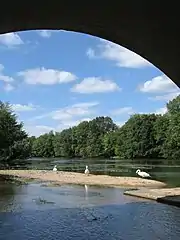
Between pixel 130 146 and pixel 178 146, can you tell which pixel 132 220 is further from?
pixel 130 146

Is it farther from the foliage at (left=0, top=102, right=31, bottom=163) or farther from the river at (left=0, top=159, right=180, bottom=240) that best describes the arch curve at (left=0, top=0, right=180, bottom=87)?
the foliage at (left=0, top=102, right=31, bottom=163)

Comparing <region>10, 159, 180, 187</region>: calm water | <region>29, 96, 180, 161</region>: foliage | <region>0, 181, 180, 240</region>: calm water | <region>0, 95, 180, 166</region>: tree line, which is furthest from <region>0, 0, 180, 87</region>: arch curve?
<region>29, 96, 180, 161</region>: foliage

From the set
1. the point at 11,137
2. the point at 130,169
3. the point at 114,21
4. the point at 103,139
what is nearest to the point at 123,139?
the point at 103,139

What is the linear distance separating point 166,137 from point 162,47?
6338 cm

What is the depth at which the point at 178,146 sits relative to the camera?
63.0 metres

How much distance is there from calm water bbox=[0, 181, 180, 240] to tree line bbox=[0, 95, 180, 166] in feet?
80.4

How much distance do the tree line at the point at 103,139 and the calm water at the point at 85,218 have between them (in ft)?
80.4

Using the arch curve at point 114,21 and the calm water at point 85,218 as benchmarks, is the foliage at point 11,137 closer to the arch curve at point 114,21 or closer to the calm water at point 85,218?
the calm water at point 85,218

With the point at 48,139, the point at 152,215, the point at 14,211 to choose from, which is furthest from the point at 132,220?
the point at 48,139

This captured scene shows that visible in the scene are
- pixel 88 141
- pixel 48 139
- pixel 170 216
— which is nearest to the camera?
pixel 170 216

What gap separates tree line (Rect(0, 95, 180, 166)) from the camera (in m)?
43.8

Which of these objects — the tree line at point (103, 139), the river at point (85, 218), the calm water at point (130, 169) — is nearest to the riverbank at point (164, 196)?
the river at point (85, 218)

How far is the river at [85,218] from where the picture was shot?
8680 mm

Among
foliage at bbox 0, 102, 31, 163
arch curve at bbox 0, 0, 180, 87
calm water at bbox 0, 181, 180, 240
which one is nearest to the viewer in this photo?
arch curve at bbox 0, 0, 180, 87
